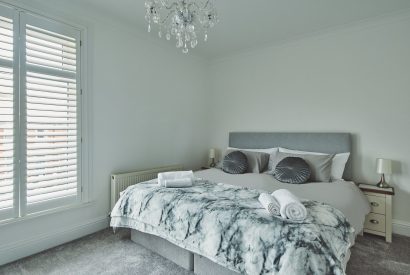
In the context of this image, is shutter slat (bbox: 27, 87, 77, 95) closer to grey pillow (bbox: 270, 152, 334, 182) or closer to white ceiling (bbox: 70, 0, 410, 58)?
white ceiling (bbox: 70, 0, 410, 58)

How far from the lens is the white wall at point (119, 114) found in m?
2.52

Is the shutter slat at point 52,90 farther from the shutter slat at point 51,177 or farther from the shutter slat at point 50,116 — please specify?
the shutter slat at point 51,177

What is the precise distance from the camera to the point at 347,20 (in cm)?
304

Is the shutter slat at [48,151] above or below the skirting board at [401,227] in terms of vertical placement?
above

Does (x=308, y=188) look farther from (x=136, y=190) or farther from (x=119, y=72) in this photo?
(x=119, y=72)

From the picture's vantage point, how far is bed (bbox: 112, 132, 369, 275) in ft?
6.77

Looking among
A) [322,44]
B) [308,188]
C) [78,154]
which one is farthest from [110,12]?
[308,188]

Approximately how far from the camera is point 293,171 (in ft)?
9.59

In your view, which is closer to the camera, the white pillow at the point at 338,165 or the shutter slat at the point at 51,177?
the shutter slat at the point at 51,177

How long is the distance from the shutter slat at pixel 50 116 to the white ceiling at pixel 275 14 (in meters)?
0.67

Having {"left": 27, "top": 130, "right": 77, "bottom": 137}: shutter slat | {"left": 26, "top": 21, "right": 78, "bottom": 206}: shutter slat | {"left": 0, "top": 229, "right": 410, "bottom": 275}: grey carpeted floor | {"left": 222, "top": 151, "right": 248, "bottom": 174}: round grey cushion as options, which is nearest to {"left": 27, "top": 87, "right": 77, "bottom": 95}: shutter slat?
{"left": 26, "top": 21, "right": 78, "bottom": 206}: shutter slat

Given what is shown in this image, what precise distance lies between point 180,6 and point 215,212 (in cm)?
171

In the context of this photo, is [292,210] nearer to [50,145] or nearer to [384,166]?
[384,166]

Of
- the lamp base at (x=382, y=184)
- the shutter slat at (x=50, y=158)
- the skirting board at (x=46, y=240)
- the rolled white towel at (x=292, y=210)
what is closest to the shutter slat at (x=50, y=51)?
the shutter slat at (x=50, y=158)
